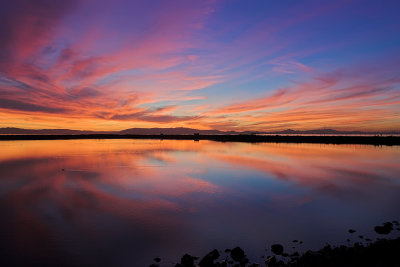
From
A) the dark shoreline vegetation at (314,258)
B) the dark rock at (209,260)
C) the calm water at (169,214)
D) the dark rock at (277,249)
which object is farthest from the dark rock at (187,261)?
the dark rock at (277,249)

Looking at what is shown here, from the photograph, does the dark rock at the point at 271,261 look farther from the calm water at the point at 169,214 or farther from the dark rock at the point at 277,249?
the dark rock at the point at 277,249

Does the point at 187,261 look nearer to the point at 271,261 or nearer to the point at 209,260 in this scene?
the point at 209,260

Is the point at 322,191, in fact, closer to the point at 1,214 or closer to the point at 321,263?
the point at 321,263

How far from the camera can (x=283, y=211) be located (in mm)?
14398

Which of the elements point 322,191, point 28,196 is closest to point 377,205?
point 322,191

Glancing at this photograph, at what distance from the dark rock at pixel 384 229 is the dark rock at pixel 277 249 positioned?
208 inches

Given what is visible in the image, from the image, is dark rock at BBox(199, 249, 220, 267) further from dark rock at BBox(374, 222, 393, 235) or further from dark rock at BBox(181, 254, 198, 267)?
dark rock at BBox(374, 222, 393, 235)

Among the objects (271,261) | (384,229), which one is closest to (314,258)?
(271,261)

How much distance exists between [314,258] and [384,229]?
5.92 meters

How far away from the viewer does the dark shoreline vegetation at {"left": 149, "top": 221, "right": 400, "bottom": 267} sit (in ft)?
23.6

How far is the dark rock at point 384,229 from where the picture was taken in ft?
36.2

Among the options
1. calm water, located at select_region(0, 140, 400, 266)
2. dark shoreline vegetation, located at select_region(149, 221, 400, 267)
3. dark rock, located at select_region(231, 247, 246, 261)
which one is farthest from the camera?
calm water, located at select_region(0, 140, 400, 266)

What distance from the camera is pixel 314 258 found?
25.5ft

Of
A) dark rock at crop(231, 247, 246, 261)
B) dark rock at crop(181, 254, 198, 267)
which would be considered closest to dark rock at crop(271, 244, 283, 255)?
dark rock at crop(231, 247, 246, 261)
